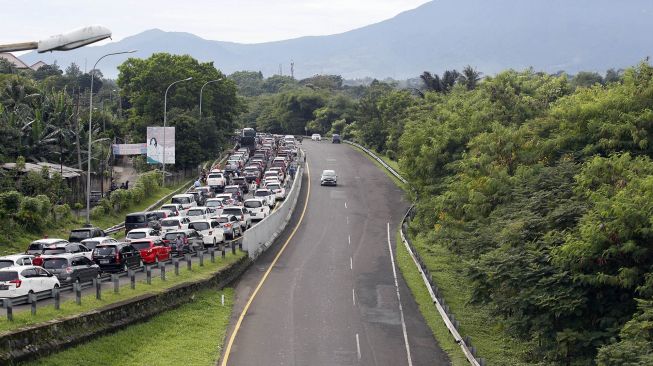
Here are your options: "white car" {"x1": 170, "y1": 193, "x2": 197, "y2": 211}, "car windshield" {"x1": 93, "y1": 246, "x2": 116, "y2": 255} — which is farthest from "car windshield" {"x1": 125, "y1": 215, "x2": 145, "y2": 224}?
"car windshield" {"x1": 93, "y1": 246, "x2": 116, "y2": 255}

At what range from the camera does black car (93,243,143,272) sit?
34.9 m

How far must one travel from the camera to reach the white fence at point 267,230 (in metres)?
44.1

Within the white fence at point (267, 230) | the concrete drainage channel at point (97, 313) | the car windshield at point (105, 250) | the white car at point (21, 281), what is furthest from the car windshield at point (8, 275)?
the white fence at point (267, 230)

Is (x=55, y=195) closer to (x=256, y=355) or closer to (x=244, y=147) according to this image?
(x=256, y=355)

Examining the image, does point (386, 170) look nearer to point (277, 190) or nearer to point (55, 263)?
point (277, 190)

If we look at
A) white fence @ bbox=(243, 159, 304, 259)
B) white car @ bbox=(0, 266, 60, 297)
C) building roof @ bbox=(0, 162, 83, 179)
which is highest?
building roof @ bbox=(0, 162, 83, 179)

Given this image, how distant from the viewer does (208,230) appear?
153 ft

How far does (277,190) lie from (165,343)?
1627 inches

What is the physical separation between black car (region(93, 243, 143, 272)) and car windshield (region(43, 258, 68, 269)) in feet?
13.8

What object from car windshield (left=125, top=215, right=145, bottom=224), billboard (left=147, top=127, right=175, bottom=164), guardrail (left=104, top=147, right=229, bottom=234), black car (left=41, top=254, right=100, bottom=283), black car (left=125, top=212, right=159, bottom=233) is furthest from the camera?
billboard (left=147, top=127, right=175, bottom=164)

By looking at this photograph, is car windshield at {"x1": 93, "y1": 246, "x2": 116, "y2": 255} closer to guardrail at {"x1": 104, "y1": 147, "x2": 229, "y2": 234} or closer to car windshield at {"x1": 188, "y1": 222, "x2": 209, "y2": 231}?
car windshield at {"x1": 188, "y1": 222, "x2": 209, "y2": 231}

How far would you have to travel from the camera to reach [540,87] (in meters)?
53.6

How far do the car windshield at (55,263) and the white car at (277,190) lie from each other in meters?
36.7

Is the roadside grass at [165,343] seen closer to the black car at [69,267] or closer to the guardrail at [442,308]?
the black car at [69,267]
